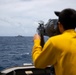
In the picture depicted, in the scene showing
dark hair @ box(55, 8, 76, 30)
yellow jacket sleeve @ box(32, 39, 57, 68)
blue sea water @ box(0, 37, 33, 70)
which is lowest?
blue sea water @ box(0, 37, 33, 70)

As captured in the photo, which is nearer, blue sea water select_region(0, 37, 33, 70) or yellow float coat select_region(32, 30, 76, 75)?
yellow float coat select_region(32, 30, 76, 75)

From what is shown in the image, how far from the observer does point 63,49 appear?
5.07m

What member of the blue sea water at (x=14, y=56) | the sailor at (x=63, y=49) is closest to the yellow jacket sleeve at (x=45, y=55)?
the sailor at (x=63, y=49)

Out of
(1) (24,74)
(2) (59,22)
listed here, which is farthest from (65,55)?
(1) (24,74)

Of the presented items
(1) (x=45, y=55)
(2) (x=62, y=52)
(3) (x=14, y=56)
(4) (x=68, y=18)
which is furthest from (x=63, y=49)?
(3) (x=14, y=56)

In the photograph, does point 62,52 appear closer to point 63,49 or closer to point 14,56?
point 63,49

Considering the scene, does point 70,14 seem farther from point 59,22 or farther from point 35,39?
point 35,39

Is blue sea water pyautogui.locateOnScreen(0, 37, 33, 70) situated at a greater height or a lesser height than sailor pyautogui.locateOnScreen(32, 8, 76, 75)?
lesser

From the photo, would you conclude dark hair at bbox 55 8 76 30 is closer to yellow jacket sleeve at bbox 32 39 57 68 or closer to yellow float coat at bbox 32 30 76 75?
yellow float coat at bbox 32 30 76 75

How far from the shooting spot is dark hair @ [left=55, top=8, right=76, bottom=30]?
514cm

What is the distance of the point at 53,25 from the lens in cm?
536

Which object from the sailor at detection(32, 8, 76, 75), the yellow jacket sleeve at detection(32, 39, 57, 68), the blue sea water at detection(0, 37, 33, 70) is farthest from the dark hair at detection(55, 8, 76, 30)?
the blue sea water at detection(0, 37, 33, 70)

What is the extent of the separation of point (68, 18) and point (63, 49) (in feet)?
1.28

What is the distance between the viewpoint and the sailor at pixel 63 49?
5.06 meters
